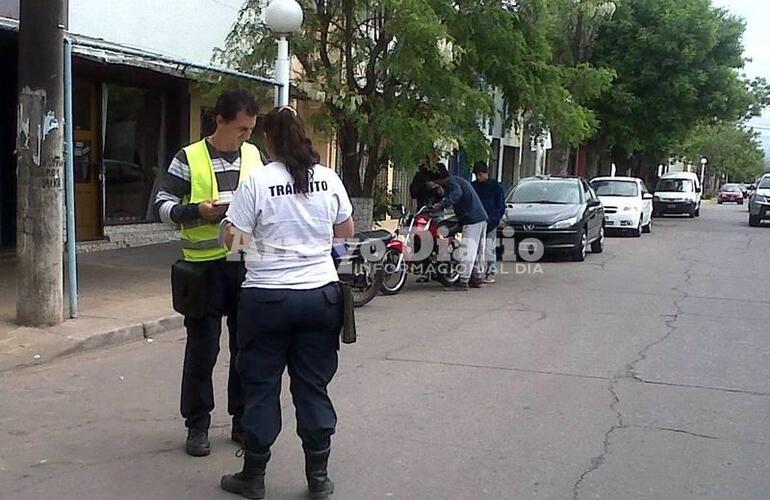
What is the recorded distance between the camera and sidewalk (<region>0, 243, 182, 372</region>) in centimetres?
718

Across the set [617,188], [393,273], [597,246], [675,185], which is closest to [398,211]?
[393,273]

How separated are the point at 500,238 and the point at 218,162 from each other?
1111cm

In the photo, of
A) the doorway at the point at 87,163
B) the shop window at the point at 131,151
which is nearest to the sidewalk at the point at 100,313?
the doorway at the point at 87,163

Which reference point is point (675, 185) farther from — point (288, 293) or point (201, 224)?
point (288, 293)

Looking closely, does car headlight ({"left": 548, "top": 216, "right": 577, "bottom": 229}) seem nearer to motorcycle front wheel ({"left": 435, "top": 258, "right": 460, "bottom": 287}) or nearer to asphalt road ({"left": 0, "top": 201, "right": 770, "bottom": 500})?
motorcycle front wheel ({"left": 435, "top": 258, "right": 460, "bottom": 287})

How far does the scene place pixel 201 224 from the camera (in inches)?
183

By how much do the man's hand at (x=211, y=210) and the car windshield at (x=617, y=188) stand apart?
1892 cm

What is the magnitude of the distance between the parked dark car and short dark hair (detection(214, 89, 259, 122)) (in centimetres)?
1090

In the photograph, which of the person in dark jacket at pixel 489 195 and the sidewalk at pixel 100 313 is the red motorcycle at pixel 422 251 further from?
the sidewalk at pixel 100 313

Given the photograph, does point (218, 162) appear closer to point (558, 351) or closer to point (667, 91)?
point (558, 351)

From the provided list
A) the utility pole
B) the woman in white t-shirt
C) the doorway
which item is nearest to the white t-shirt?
the woman in white t-shirt

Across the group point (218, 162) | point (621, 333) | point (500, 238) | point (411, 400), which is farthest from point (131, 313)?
point (500, 238)

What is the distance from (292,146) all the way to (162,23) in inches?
394

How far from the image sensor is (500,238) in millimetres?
15445
